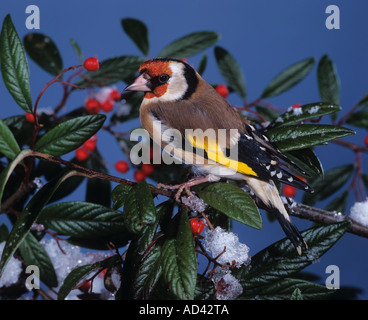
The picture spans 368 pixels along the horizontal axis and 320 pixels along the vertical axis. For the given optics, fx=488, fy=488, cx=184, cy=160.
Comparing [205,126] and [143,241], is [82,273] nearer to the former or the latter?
[143,241]

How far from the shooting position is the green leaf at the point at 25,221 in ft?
2.16

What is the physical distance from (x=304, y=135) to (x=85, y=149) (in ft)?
1.74

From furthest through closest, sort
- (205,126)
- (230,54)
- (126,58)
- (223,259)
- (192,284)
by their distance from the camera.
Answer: (230,54) < (126,58) < (205,126) < (223,259) < (192,284)

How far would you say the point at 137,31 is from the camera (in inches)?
46.4

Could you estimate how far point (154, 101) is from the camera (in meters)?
0.90

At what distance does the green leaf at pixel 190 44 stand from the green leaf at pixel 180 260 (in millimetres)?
556

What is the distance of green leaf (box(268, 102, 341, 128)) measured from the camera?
881 millimetres

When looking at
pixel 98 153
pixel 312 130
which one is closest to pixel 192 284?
pixel 312 130

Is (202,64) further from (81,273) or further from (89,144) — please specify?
(81,273)

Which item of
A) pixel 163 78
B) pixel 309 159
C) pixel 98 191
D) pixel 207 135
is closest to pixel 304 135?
pixel 309 159

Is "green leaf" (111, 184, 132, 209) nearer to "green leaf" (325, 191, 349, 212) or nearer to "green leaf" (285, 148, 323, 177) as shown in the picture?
"green leaf" (285, 148, 323, 177)

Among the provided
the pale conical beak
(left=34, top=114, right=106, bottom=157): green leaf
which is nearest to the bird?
the pale conical beak
